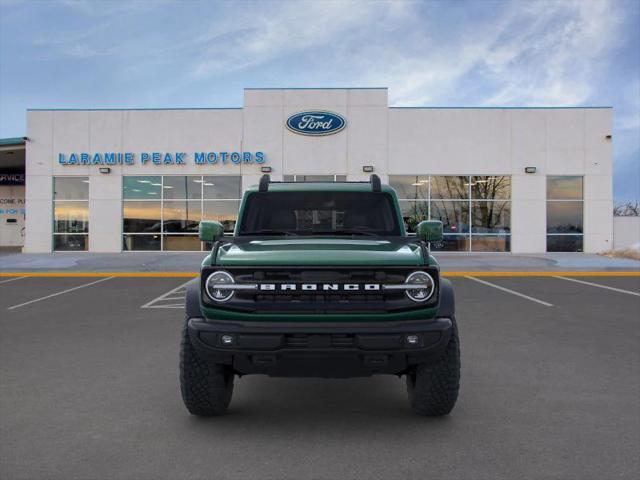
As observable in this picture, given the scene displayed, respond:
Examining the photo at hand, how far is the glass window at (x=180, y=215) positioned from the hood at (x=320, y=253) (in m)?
18.7

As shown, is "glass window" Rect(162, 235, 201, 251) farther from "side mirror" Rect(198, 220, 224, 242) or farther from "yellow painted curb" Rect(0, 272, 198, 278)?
"side mirror" Rect(198, 220, 224, 242)

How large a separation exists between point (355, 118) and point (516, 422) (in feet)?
62.6

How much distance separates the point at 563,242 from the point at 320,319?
2146cm

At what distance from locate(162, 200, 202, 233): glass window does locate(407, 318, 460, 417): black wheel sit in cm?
1936

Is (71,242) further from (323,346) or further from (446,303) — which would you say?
(446,303)

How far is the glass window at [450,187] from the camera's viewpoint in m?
22.2

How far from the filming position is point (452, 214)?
22.3m

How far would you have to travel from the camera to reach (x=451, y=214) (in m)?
22.3

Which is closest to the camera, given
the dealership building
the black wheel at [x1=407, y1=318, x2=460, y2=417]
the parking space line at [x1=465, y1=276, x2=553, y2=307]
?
the black wheel at [x1=407, y1=318, x2=460, y2=417]

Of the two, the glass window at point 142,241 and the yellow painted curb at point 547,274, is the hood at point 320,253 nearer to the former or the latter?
the yellow painted curb at point 547,274

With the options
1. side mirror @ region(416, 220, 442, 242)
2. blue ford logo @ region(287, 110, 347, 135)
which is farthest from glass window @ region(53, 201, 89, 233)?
side mirror @ region(416, 220, 442, 242)

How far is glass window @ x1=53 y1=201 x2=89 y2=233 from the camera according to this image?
22.5 meters

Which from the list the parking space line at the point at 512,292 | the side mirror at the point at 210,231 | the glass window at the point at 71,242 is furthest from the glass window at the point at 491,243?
the side mirror at the point at 210,231

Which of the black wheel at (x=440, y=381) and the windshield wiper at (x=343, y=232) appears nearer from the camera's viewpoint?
the black wheel at (x=440, y=381)
